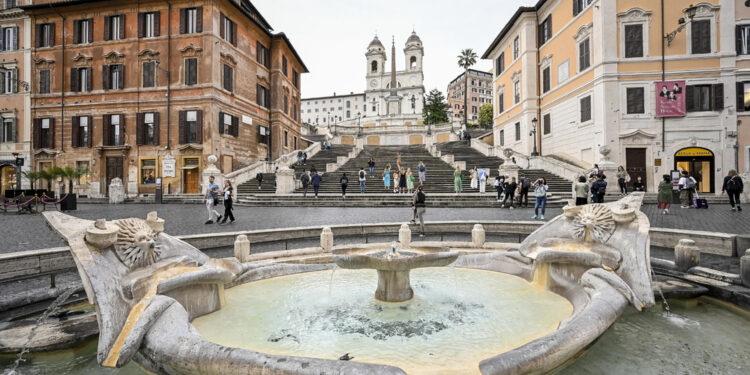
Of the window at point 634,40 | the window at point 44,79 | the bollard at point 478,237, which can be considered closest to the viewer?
the bollard at point 478,237

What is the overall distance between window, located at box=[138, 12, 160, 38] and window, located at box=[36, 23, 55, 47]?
7.94 meters

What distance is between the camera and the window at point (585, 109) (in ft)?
74.2

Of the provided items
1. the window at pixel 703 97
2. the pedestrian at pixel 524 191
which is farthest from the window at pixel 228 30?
the window at pixel 703 97

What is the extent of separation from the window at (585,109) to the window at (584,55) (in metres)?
2.23

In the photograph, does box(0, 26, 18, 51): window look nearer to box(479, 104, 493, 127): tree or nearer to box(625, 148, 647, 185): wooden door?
box(625, 148, 647, 185): wooden door

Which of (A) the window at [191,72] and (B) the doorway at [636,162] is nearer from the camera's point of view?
(B) the doorway at [636,162]

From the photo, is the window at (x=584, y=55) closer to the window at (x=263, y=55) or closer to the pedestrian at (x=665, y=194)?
the pedestrian at (x=665, y=194)

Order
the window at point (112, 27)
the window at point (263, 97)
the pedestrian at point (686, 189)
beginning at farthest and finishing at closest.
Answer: the window at point (263, 97), the window at point (112, 27), the pedestrian at point (686, 189)

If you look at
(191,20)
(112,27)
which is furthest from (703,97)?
(112,27)

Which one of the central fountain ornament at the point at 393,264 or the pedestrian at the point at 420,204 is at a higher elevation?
the pedestrian at the point at 420,204

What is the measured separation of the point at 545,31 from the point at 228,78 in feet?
84.5

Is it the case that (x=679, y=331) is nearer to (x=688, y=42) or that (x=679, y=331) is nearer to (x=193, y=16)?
(x=688, y=42)

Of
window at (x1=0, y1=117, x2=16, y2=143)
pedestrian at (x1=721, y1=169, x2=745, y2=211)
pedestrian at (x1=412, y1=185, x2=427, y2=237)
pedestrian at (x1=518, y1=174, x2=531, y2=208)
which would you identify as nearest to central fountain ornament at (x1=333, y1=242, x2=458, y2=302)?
pedestrian at (x1=412, y1=185, x2=427, y2=237)

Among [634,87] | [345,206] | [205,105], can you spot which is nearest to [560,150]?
[634,87]
